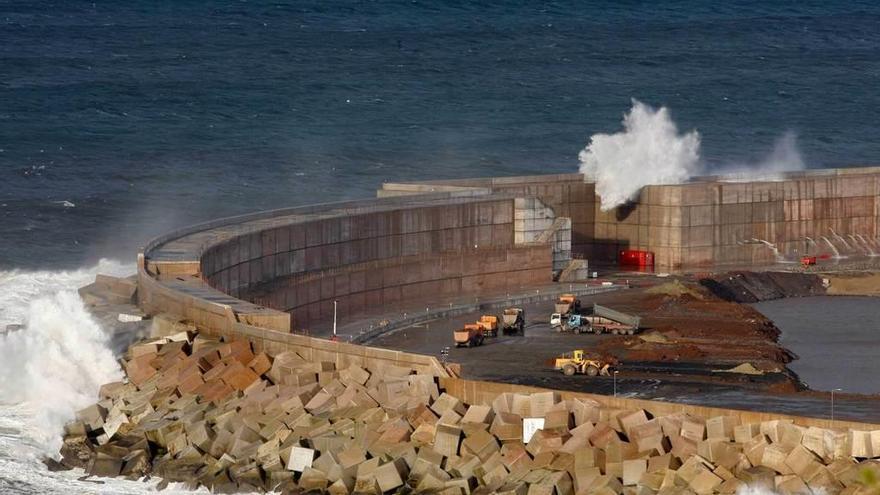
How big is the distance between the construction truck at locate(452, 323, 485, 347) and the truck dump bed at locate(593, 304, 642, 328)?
5145 mm

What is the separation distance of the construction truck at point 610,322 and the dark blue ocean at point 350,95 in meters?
31.0

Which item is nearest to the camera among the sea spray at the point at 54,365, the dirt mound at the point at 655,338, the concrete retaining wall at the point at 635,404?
the concrete retaining wall at the point at 635,404

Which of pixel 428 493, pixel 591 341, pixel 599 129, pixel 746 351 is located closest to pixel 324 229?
pixel 591 341

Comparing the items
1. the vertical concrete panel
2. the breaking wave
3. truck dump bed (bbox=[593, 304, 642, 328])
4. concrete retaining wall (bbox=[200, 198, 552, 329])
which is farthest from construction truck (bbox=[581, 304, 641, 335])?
the breaking wave

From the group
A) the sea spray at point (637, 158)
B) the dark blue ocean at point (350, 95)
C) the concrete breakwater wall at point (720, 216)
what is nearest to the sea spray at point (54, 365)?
the concrete breakwater wall at point (720, 216)

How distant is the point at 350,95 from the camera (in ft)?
476

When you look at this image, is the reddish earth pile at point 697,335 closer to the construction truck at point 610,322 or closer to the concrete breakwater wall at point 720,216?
the construction truck at point 610,322

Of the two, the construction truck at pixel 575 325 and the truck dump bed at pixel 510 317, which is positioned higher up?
the truck dump bed at pixel 510 317

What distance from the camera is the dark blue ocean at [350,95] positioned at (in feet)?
371

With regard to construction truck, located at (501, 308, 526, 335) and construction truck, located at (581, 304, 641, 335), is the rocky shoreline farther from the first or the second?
construction truck, located at (581, 304, 641, 335)

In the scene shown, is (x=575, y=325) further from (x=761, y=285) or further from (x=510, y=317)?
(x=761, y=285)

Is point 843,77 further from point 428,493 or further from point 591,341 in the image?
point 428,493

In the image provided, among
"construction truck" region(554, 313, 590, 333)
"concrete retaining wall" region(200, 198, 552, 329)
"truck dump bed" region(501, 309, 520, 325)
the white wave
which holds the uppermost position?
the white wave

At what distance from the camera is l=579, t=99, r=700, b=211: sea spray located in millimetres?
89812
